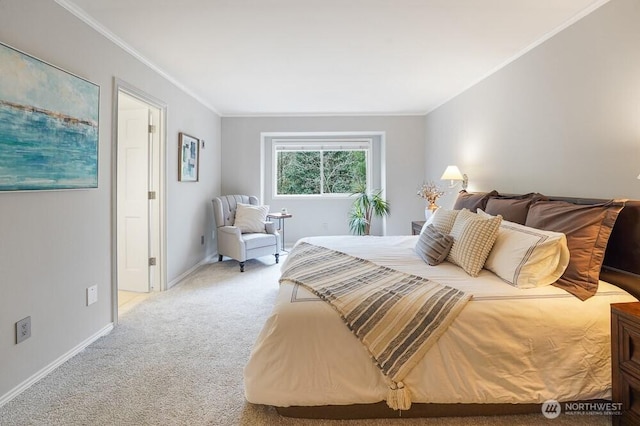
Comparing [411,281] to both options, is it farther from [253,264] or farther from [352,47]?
[253,264]

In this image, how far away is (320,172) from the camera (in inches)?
240

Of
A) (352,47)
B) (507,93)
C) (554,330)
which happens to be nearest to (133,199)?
(352,47)

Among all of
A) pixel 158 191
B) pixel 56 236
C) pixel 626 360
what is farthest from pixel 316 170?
pixel 626 360

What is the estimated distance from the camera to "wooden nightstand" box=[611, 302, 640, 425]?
1339 millimetres

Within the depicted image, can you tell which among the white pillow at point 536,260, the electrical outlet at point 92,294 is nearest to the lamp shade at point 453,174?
the white pillow at point 536,260

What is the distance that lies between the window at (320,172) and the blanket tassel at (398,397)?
15.7 ft

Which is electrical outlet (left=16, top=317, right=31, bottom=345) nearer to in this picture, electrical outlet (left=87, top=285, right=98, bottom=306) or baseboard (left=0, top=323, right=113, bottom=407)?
baseboard (left=0, top=323, right=113, bottom=407)

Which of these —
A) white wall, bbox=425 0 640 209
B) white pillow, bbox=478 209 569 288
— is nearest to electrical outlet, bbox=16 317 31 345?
white pillow, bbox=478 209 569 288

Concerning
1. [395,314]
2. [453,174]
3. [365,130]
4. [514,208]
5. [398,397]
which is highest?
[365,130]

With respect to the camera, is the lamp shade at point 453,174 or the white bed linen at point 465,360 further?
the lamp shade at point 453,174

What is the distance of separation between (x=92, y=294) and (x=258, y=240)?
2.22 meters

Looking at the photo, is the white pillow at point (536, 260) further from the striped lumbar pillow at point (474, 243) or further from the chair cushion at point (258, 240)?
the chair cushion at point (258, 240)

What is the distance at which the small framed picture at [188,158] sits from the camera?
3.87 metres

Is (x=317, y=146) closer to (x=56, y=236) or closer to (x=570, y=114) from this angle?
(x=570, y=114)
